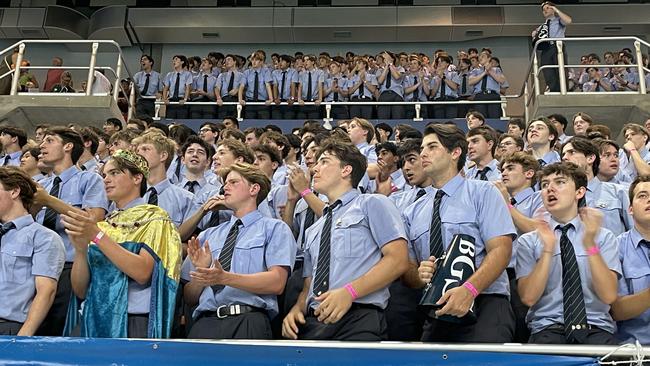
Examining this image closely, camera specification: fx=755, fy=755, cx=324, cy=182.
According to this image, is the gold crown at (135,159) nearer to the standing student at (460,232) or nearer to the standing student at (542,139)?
the standing student at (460,232)

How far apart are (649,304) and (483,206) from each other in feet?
2.90

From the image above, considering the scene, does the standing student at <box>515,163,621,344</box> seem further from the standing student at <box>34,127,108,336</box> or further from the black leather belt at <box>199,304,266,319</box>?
the standing student at <box>34,127,108,336</box>

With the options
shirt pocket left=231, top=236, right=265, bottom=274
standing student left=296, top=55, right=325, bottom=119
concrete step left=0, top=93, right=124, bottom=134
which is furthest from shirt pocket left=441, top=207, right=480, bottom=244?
standing student left=296, top=55, right=325, bottom=119

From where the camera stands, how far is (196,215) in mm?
4695

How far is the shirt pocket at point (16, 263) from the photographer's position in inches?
151

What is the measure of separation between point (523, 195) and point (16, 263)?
125 inches

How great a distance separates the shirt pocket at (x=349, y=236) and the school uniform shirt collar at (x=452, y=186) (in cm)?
45

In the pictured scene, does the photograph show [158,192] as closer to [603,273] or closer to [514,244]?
[514,244]

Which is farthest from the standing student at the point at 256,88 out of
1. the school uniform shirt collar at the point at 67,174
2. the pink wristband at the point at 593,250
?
the pink wristband at the point at 593,250

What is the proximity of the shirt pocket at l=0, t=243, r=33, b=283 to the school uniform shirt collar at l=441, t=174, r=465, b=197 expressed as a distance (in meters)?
2.16

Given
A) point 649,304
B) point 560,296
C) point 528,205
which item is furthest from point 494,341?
point 528,205

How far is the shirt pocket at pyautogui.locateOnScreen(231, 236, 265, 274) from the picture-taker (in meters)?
3.83

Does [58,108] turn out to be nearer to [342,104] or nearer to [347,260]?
[342,104]

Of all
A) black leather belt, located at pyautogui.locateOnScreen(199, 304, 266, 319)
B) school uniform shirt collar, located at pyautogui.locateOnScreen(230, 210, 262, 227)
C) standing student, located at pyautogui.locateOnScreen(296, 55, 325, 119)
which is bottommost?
black leather belt, located at pyautogui.locateOnScreen(199, 304, 266, 319)
